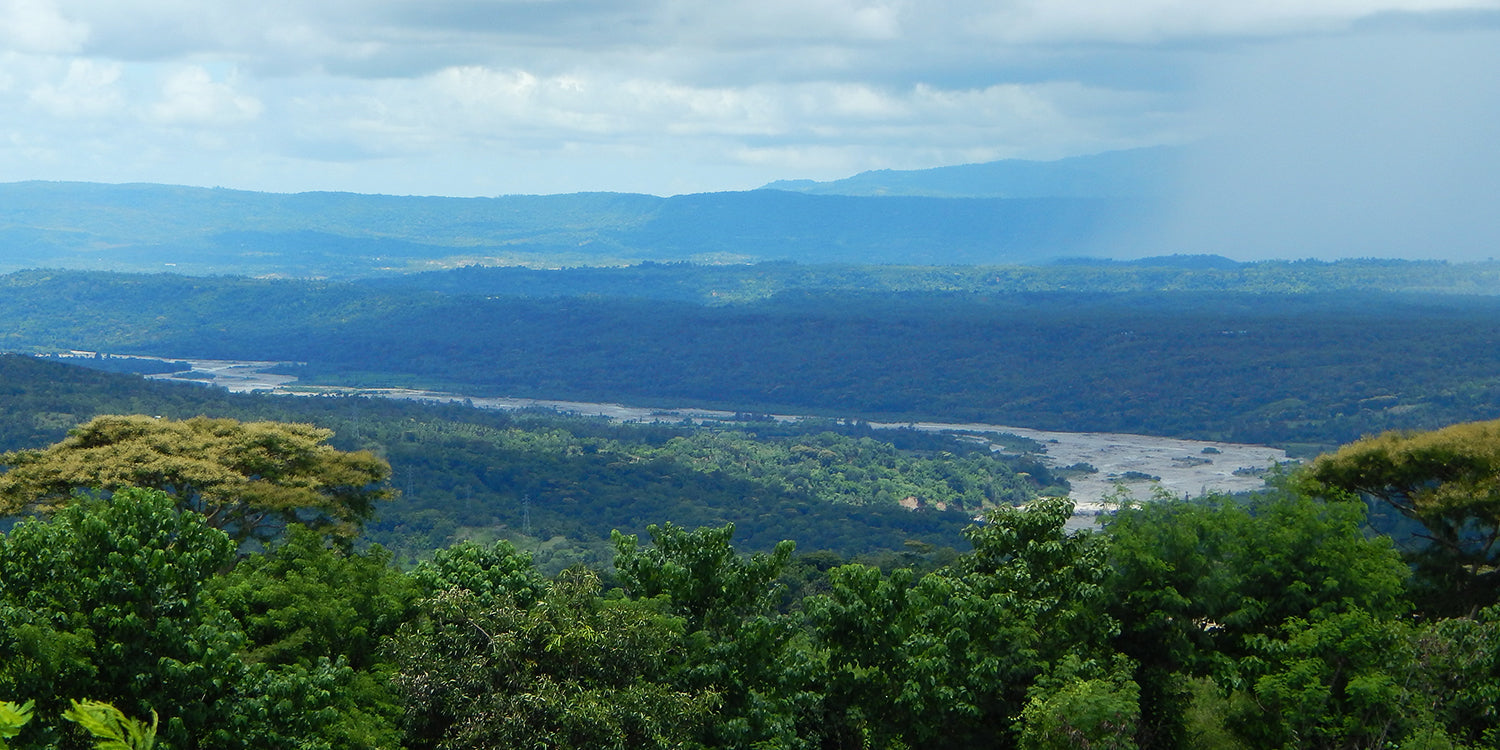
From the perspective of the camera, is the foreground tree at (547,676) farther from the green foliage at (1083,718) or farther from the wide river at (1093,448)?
the wide river at (1093,448)

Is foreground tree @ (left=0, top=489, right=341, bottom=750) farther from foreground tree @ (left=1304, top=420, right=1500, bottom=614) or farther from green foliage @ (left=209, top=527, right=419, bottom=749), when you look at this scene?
foreground tree @ (left=1304, top=420, right=1500, bottom=614)

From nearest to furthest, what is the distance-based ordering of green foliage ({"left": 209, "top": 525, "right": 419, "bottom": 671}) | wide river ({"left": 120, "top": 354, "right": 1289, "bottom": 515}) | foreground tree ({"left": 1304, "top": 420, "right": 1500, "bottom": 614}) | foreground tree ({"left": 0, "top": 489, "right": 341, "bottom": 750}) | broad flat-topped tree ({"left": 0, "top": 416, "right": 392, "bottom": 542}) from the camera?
foreground tree ({"left": 0, "top": 489, "right": 341, "bottom": 750})
green foliage ({"left": 209, "top": 525, "right": 419, "bottom": 671})
foreground tree ({"left": 1304, "top": 420, "right": 1500, "bottom": 614})
broad flat-topped tree ({"left": 0, "top": 416, "right": 392, "bottom": 542})
wide river ({"left": 120, "top": 354, "right": 1289, "bottom": 515})

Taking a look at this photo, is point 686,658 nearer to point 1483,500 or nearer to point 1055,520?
point 1055,520

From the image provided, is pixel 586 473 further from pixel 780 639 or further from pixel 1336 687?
pixel 1336 687

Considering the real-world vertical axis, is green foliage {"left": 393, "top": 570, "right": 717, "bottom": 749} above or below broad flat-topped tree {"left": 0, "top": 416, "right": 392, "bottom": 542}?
below

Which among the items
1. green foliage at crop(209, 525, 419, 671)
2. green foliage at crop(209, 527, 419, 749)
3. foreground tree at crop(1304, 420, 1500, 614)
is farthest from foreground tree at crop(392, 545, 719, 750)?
foreground tree at crop(1304, 420, 1500, 614)

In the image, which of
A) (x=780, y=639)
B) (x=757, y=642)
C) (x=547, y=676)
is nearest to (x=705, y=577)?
(x=780, y=639)
